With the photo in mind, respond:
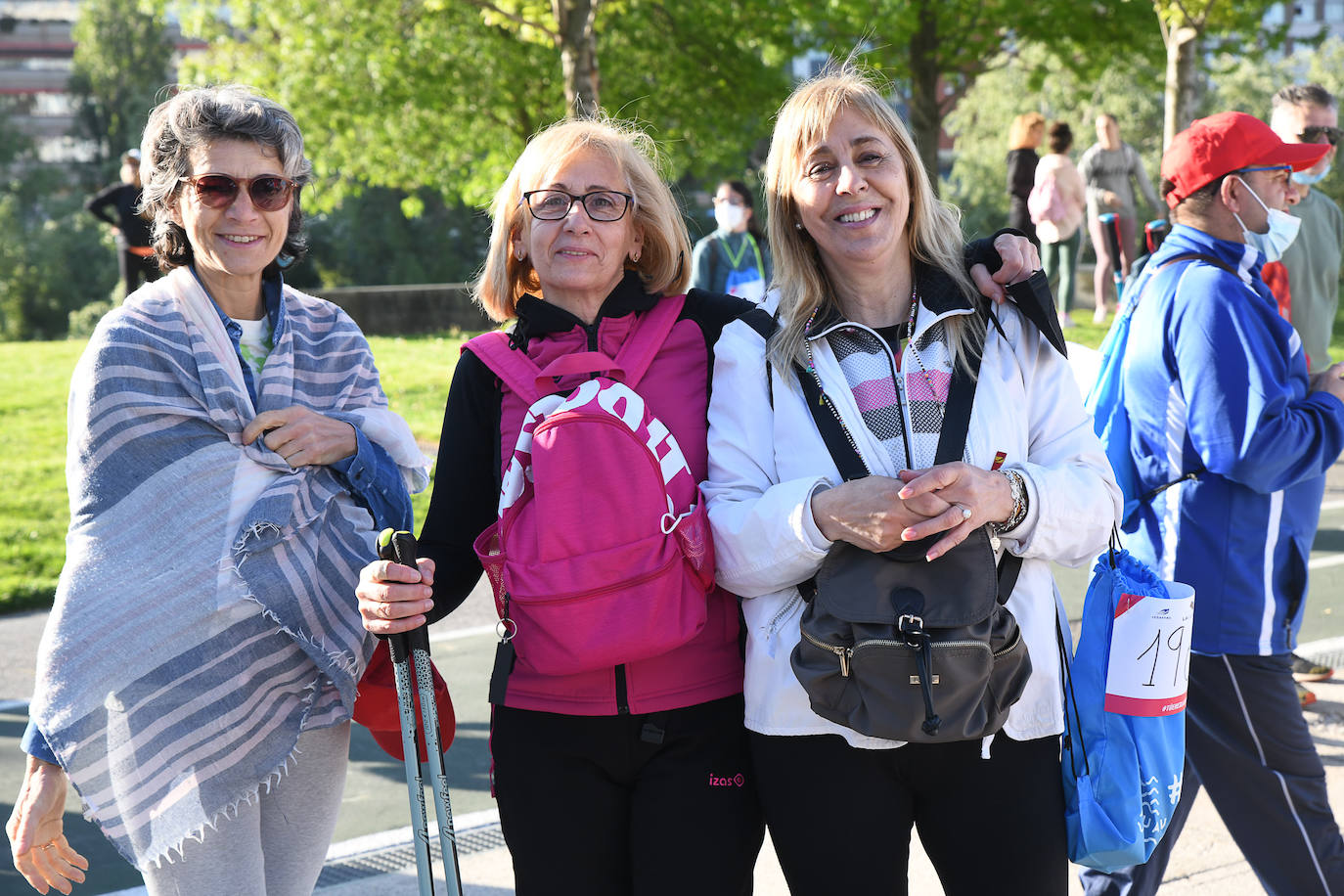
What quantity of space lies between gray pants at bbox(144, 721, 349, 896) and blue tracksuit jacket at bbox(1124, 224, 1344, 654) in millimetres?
2173

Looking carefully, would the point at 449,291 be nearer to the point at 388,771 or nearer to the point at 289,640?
the point at 388,771

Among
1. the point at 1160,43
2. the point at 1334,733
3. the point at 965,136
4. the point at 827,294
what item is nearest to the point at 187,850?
the point at 827,294

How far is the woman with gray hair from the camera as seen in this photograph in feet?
8.11

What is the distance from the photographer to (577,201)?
2695 mm

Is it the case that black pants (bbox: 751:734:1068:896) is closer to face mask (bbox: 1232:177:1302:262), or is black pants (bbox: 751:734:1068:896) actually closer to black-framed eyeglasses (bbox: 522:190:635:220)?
black-framed eyeglasses (bbox: 522:190:635:220)

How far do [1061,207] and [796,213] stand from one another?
38.2ft

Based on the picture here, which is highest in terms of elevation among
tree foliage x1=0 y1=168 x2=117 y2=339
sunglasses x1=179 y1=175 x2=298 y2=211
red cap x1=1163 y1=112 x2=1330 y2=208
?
red cap x1=1163 y1=112 x2=1330 y2=208

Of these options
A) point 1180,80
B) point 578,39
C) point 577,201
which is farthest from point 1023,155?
point 577,201

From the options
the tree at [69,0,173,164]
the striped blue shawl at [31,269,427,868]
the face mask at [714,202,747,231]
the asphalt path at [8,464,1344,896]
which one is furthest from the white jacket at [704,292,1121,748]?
the tree at [69,0,173,164]

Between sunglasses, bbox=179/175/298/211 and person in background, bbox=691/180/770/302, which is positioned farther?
person in background, bbox=691/180/770/302

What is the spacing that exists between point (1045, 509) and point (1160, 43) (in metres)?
19.2

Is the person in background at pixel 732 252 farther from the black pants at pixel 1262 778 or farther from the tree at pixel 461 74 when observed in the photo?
the tree at pixel 461 74

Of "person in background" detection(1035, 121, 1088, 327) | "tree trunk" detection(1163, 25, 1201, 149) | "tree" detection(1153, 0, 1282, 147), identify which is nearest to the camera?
"tree" detection(1153, 0, 1282, 147)

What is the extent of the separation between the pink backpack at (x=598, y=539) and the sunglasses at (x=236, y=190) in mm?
762
